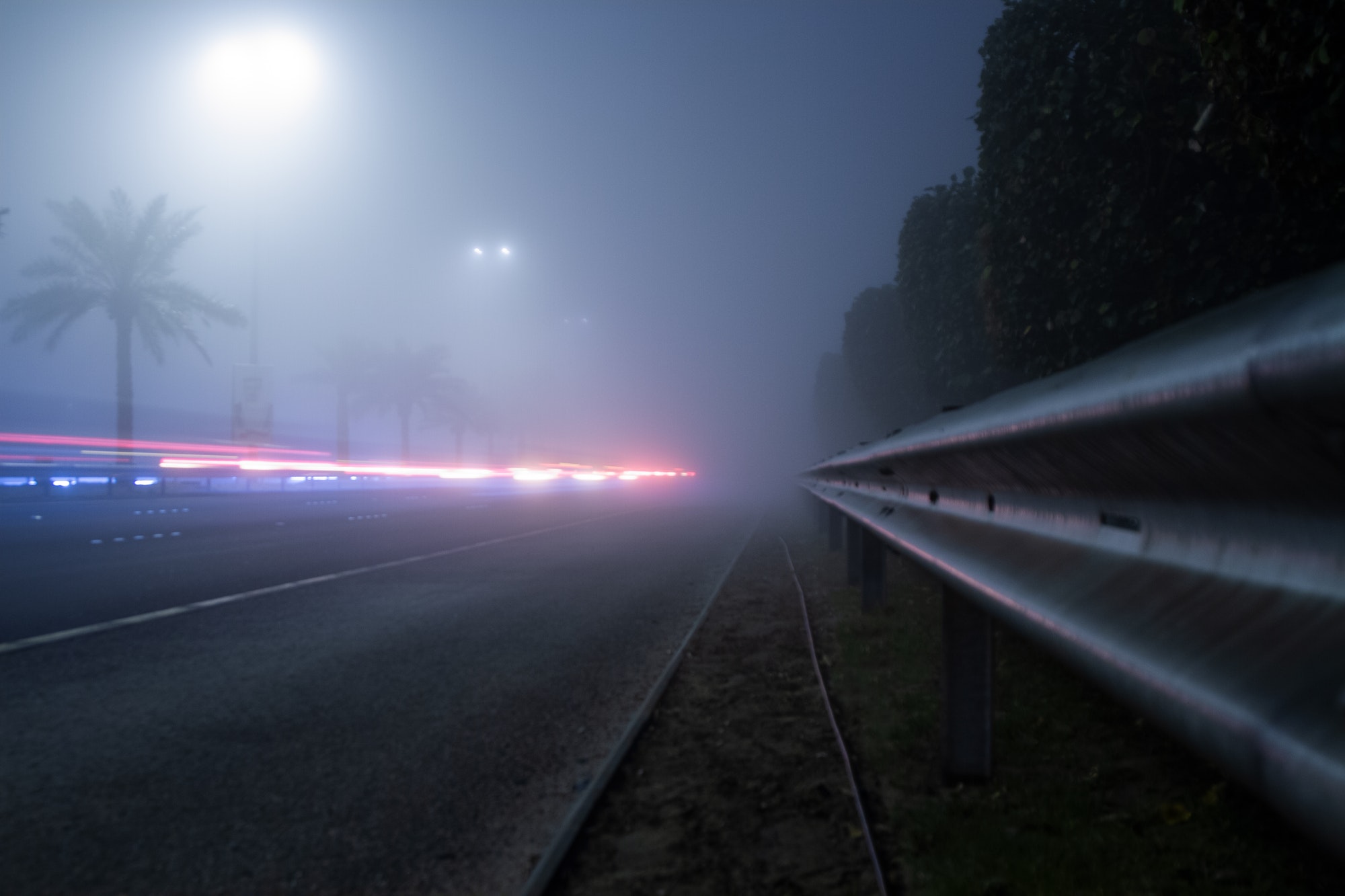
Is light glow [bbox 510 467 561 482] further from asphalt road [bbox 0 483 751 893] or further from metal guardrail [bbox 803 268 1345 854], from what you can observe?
metal guardrail [bbox 803 268 1345 854]

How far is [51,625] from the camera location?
7031 mm

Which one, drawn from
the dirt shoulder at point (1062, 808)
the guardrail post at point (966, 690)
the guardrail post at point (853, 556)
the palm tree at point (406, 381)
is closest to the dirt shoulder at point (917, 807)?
the dirt shoulder at point (1062, 808)

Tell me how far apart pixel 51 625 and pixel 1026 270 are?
10323mm

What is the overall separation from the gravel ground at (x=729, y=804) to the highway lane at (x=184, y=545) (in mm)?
5281

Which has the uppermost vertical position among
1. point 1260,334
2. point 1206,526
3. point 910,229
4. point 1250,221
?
point 910,229

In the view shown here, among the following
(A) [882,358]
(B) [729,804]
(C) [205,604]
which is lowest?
(B) [729,804]

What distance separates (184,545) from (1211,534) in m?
14.8

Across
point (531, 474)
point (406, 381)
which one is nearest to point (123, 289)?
point (406, 381)

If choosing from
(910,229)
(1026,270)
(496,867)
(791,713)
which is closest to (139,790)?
(496,867)

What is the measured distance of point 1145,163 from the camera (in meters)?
8.39

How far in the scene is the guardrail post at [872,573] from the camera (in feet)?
26.4

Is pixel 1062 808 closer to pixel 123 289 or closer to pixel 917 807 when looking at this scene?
pixel 917 807

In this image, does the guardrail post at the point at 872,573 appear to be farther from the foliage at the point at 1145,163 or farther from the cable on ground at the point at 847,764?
the foliage at the point at 1145,163

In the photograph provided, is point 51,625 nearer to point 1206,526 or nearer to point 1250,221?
point 1206,526
